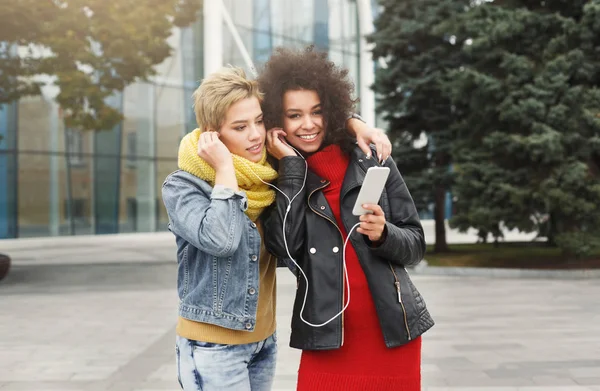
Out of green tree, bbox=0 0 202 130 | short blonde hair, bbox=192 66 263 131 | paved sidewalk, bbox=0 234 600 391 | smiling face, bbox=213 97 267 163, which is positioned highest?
green tree, bbox=0 0 202 130

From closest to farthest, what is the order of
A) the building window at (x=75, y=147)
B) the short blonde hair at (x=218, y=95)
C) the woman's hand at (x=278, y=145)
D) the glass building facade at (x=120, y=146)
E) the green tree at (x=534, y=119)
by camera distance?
the short blonde hair at (x=218, y=95) → the woman's hand at (x=278, y=145) → the green tree at (x=534, y=119) → the glass building facade at (x=120, y=146) → the building window at (x=75, y=147)

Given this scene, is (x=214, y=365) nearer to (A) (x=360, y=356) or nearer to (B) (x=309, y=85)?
(A) (x=360, y=356)

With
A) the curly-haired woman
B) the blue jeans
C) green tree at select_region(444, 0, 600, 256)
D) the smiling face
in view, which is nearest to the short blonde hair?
the smiling face

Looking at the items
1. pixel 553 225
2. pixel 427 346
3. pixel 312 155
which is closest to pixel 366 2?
pixel 553 225

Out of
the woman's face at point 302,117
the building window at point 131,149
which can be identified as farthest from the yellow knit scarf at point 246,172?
the building window at point 131,149

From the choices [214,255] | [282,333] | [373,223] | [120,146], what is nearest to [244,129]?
[214,255]

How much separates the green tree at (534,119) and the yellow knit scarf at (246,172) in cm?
1251

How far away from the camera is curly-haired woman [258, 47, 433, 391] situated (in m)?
2.67

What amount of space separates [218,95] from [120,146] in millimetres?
30469

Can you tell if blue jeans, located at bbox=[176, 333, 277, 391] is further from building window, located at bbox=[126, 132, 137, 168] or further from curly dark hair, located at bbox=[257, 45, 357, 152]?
building window, located at bbox=[126, 132, 137, 168]

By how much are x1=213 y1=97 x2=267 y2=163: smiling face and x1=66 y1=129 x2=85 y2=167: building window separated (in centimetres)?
2909

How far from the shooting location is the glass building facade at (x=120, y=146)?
28.9m

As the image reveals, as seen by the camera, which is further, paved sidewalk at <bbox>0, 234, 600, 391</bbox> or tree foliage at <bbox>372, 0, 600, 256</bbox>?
tree foliage at <bbox>372, 0, 600, 256</bbox>

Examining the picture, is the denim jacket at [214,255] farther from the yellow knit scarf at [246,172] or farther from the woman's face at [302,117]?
the woman's face at [302,117]
